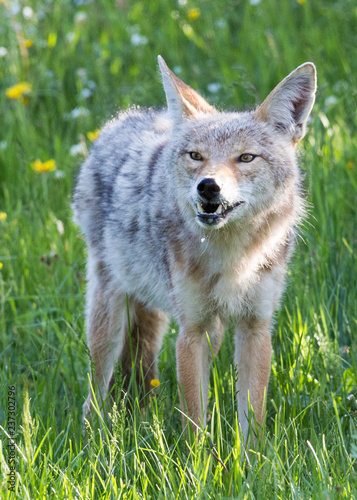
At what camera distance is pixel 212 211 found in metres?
3.23

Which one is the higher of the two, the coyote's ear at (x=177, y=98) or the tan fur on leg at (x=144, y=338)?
the coyote's ear at (x=177, y=98)

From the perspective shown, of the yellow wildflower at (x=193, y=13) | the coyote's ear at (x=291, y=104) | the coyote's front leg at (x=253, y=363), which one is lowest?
the coyote's front leg at (x=253, y=363)

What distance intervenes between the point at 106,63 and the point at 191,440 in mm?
5932

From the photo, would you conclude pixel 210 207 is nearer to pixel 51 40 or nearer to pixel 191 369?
pixel 191 369

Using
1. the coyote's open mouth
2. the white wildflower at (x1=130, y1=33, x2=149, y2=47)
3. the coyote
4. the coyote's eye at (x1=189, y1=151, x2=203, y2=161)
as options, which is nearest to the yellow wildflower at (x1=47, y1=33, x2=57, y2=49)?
the white wildflower at (x1=130, y1=33, x2=149, y2=47)

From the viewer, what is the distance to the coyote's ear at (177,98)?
147 inches

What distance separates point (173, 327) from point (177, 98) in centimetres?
177

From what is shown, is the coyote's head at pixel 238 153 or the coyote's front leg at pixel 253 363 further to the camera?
the coyote's front leg at pixel 253 363

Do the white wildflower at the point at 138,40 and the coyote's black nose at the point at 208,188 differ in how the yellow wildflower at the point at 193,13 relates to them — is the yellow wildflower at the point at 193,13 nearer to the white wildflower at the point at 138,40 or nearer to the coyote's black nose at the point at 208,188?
the white wildflower at the point at 138,40

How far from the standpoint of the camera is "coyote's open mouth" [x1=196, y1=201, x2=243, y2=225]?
10.5ft

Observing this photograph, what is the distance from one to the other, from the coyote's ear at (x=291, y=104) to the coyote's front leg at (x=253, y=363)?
104cm

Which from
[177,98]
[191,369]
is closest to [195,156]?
[177,98]

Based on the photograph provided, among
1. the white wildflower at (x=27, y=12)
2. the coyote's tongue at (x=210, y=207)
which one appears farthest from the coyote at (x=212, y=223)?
the white wildflower at (x=27, y=12)

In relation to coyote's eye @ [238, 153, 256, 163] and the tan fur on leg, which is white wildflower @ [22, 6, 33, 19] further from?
coyote's eye @ [238, 153, 256, 163]
